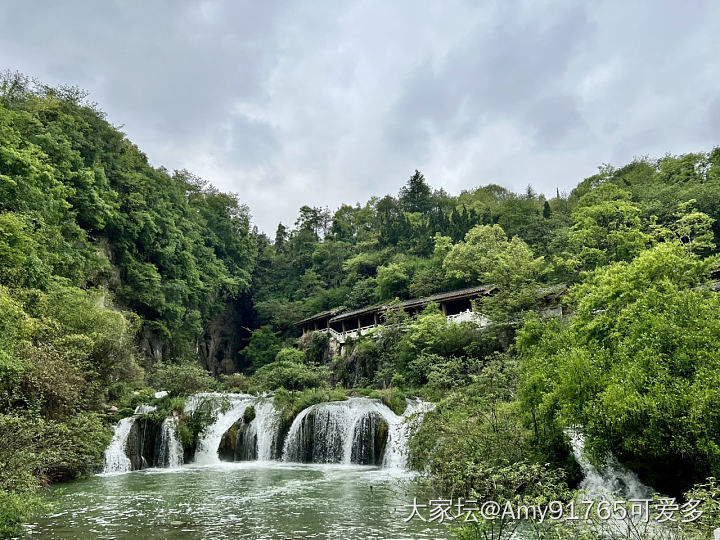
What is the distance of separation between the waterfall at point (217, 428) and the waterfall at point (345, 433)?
9.78 ft

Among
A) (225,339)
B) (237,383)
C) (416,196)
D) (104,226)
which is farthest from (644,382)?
(416,196)

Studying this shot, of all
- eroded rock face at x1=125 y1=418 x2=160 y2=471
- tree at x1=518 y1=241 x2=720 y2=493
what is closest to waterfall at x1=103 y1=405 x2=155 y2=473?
eroded rock face at x1=125 y1=418 x2=160 y2=471

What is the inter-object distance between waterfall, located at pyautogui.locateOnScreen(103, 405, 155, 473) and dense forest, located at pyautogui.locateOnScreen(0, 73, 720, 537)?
3.78 ft

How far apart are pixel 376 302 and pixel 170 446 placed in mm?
22682

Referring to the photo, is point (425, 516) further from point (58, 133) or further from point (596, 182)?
point (596, 182)

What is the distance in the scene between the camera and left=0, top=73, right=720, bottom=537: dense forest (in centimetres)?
845

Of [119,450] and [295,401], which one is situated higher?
[295,401]

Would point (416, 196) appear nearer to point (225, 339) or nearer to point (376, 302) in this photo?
point (376, 302)

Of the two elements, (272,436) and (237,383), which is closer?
(272,436)

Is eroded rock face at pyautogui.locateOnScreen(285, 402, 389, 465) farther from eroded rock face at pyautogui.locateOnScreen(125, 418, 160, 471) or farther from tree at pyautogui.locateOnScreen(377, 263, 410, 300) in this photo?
tree at pyautogui.locateOnScreen(377, 263, 410, 300)

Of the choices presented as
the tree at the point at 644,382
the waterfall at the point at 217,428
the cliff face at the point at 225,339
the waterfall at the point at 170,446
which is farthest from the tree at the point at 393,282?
the tree at the point at 644,382

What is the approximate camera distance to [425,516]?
9.16 m

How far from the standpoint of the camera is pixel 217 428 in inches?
792

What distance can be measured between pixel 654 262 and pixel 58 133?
27.7 m
